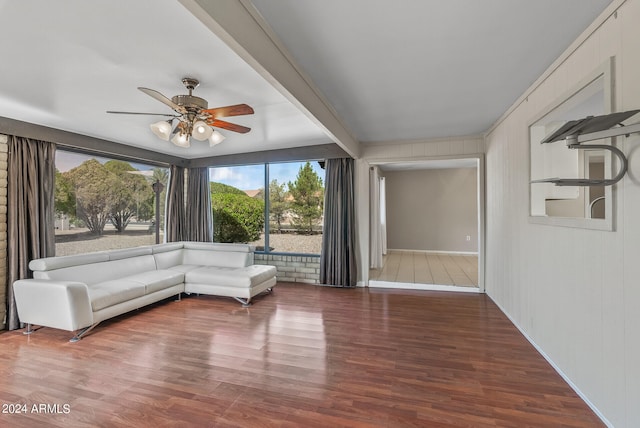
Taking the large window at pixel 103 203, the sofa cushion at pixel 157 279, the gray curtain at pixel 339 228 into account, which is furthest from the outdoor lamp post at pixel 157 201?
the gray curtain at pixel 339 228

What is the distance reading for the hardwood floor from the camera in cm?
183

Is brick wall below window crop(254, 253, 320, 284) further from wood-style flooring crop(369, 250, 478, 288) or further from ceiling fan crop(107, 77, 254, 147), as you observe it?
ceiling fan crop(107, 77, 254, 147)

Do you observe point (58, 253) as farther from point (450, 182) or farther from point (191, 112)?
point (450, 182)

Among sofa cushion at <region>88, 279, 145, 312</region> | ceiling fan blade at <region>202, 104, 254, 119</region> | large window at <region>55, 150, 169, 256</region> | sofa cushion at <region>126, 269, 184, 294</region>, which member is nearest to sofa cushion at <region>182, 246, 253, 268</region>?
sofa cushion at <region>126, 269, 184, 294</region>

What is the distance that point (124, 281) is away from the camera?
12.2 ft

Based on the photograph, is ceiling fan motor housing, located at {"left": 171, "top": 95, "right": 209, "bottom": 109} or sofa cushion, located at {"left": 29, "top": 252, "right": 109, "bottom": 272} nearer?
ceiling fan motor housing, located at {"left": 171, "top": 95, "right": 209, "bottom": 109}

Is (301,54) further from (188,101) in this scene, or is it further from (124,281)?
(124,281)

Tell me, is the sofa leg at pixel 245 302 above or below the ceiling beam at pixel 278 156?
below

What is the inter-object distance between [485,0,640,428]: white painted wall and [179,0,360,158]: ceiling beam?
76.9 inches

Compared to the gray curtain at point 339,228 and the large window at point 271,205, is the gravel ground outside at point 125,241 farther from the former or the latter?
the gray curtain at point 339,228

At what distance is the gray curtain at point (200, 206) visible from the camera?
5980 millimetres

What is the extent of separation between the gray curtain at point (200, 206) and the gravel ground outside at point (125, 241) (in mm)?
674

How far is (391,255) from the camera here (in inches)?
306

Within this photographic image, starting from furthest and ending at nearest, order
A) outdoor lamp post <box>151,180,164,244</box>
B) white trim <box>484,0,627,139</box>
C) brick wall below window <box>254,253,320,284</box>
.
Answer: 1. outdoor lamp post <box>151,180,164,244</box>
2. brick wall below window <box>254,253,320,284</box>
3. white trim <box>484,0,627,139</box>
